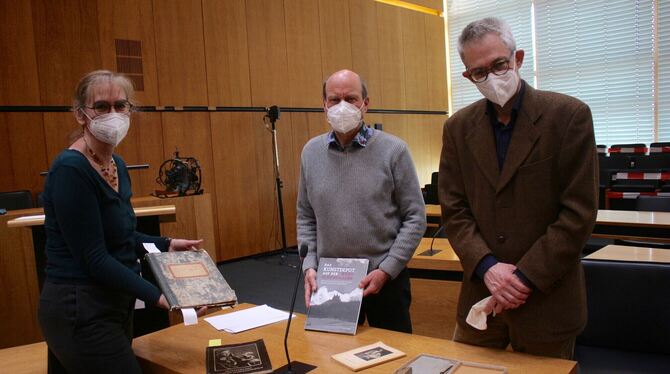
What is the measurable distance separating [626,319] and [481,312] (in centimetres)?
108

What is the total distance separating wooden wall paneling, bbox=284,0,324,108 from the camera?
7.62 meters

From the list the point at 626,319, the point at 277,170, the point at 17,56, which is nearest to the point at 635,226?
the point at 626,319

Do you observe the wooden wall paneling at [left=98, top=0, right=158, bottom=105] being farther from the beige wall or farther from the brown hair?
the brown hair

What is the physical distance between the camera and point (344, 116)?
1.98 meters

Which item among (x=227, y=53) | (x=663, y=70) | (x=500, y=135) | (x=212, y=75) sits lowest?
(x=500, y=135)

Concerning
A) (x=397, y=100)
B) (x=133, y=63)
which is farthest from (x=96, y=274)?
(x=397, y=100)

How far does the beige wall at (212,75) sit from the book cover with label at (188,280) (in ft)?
15.0

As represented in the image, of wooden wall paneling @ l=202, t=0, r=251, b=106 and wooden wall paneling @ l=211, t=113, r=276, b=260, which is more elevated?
wooden wall paneling @ l=202, t=0, r=251, b=106

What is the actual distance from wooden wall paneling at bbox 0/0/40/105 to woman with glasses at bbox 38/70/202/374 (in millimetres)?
4531

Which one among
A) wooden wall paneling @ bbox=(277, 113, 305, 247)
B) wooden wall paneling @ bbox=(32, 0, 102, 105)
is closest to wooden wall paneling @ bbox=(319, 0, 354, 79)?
wooden wall paneling @ bbox=(277, 113, 305, 247)

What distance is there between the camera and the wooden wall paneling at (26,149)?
211 inches

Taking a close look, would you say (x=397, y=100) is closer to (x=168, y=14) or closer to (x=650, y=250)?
(x=168, y=14)

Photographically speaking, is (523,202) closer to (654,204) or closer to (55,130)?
(654,204)

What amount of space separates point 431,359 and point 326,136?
40.0 inches
